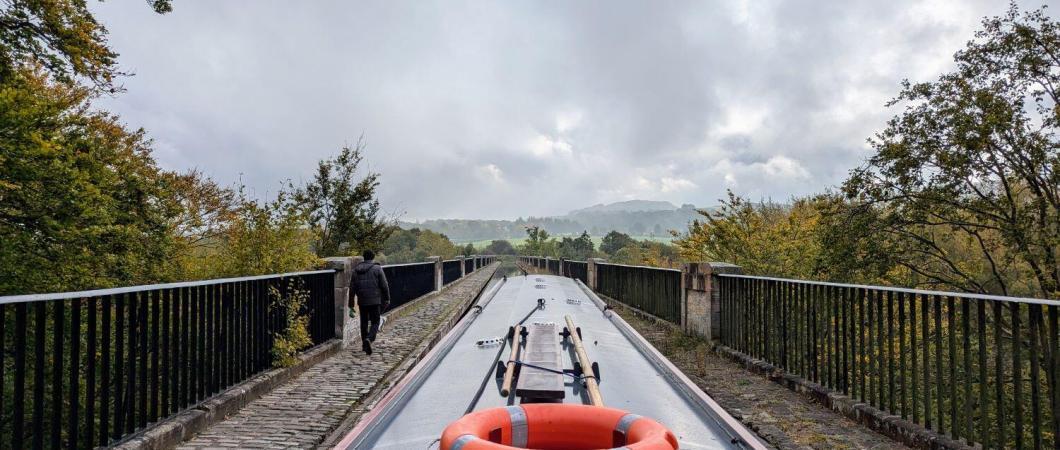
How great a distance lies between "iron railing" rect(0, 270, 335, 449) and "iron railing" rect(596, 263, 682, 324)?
6.42m

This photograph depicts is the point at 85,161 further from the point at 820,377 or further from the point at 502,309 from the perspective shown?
the point at 820,377

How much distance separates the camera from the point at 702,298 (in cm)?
923

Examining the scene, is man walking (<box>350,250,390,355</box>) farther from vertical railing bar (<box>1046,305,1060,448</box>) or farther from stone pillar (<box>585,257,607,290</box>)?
stone pillar (<box>585,257,607,290</box>)

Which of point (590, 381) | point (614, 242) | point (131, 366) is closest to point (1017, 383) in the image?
point (590, 381)

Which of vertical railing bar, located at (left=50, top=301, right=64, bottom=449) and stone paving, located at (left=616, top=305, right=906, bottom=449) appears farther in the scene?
stone paving, located at (left=616, top=305, right=906, bottom=449)

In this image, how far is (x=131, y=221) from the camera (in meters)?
13.1

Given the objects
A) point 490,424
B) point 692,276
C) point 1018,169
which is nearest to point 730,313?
point 692,276

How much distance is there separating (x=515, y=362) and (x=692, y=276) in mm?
6038

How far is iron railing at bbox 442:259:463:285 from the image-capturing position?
1084 inches

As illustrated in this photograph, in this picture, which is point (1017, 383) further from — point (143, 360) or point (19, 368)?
point (143, 360)

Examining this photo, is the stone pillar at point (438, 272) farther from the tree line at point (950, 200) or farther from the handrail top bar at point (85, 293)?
the handrail top bar at point (85, 293)

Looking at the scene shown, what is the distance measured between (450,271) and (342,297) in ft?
66.2

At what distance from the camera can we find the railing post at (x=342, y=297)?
9.59 m

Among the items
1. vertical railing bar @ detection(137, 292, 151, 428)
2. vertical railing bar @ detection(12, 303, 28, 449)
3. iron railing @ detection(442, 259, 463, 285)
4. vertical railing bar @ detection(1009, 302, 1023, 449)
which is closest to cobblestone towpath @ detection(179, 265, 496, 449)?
vertical railing bar @ detection(137, 292, 151, 428)
